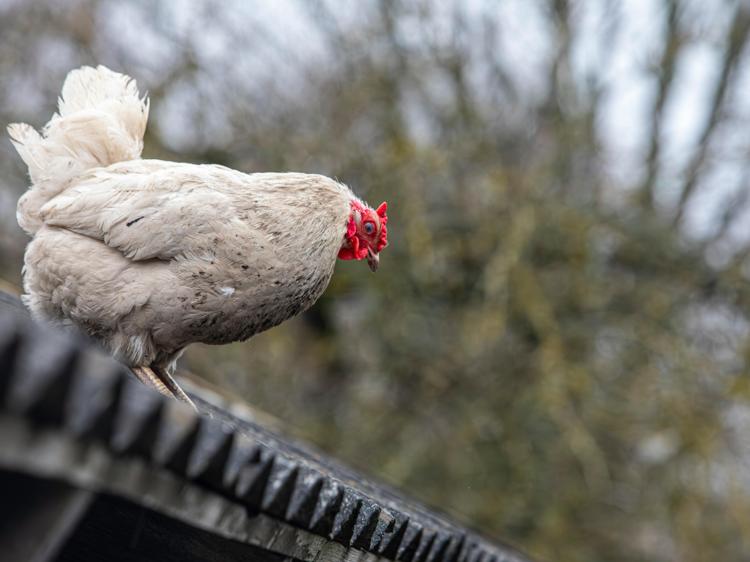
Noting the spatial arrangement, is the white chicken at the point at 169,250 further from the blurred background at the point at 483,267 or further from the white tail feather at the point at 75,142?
the blurred background at the point at 483,267

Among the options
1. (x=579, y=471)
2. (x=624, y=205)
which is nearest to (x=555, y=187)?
(x=624, y=205)

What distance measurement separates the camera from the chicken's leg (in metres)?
2.83

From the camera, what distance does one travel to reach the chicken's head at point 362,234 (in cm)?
318

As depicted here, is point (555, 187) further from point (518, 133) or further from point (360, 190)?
point (360, 190)

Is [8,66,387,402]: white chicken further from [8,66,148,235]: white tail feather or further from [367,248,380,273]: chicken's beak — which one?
[367,248,380,273]: chicken's beak

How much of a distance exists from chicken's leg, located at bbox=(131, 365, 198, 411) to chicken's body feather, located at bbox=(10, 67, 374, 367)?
37mm

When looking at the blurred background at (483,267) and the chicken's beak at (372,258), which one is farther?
the blurred background at (483,267)

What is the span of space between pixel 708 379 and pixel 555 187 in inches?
84.7

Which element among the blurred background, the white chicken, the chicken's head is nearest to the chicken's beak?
the chicken's head


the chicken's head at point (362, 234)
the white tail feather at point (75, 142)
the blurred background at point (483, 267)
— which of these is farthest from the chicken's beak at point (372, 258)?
the blurred background at point (483, 267)

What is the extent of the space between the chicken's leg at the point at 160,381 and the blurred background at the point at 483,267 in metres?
4.34

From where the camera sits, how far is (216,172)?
2.92 metres

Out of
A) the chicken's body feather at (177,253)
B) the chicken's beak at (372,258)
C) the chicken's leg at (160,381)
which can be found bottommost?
the chicken's leg at (160,381)

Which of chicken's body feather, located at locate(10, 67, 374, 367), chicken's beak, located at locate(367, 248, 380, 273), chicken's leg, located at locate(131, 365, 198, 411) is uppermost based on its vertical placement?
chicken's beak, located at locate(367, 248, 380, 273)
